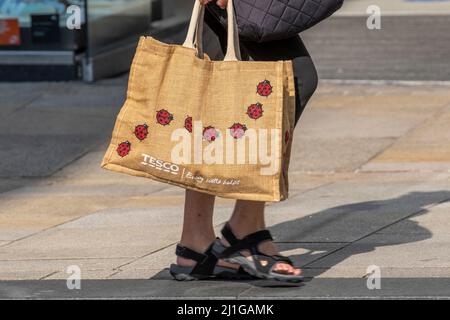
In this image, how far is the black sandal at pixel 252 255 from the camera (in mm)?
5395

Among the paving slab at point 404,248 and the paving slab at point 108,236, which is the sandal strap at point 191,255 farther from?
the paving slab at point 108,236

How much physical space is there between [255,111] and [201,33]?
0.43 m

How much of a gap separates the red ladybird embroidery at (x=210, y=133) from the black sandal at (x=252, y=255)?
577 millimetres

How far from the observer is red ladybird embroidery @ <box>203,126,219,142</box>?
16.8 feet

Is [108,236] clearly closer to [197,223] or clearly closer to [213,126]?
[197,223]

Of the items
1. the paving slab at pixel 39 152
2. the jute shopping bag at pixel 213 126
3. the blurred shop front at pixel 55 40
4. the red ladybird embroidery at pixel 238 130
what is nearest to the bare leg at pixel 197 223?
the jute shopping bag at pixel 213 126

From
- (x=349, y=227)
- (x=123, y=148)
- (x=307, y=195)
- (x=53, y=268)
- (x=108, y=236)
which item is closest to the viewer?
(x=123, y=148)

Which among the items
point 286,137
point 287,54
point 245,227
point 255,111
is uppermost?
point 287,54

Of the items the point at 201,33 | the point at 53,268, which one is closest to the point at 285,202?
Answer: the point at 53,268

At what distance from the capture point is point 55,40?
13.5m

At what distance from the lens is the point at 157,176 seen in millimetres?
5145

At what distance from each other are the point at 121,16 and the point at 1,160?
15.4 ft
